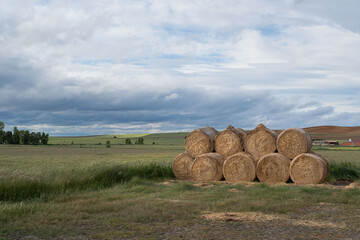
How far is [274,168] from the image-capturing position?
12555mm

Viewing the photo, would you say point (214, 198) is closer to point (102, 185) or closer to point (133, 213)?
point (133, 213)

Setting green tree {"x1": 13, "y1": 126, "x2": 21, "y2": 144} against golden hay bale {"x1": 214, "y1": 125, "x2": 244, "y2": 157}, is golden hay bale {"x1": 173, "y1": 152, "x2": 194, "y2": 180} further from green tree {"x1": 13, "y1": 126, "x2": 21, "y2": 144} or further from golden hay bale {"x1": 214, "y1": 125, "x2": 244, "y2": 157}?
green tree {"x1": 13, "y1": 126, "x2": 21, "y2": 144}

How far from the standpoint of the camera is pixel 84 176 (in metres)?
10.8

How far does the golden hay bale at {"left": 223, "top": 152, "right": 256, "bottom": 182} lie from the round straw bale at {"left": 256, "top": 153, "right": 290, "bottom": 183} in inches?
10.4

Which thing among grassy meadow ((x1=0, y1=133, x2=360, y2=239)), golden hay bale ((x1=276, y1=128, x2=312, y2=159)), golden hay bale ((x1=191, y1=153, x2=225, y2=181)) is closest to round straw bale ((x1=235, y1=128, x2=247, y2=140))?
golden hay bale ((x1=191, y1=153, x2=225, y2=181))

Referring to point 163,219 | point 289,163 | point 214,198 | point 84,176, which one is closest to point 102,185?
point 84,176

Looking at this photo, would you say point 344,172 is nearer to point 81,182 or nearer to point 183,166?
point 183,166

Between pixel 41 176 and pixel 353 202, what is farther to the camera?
pixel 41 176

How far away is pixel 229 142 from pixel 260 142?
3.61 feet

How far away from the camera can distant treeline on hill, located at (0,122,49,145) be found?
5599cm

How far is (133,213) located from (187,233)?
1.61 m

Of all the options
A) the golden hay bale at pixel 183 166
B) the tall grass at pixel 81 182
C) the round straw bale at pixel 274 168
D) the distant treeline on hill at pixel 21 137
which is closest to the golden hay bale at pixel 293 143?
the round straw bale at pixel 274 168

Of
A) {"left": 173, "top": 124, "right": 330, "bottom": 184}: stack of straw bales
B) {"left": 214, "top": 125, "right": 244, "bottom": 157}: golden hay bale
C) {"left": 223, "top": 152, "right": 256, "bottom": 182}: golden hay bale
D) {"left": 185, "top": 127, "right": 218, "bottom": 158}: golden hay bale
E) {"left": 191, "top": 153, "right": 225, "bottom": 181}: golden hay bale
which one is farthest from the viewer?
{"left": 185, "top": 127, "right": 218, "bottom": 158}: golden hay bale

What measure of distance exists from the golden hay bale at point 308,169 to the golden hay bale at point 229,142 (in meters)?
2.00
